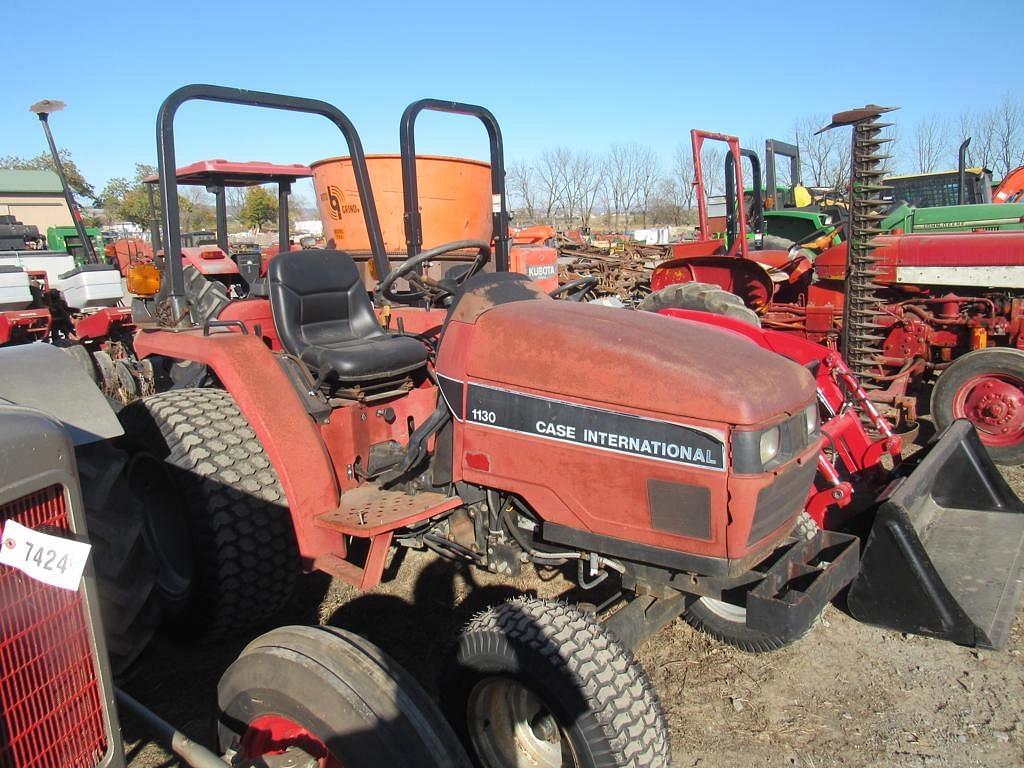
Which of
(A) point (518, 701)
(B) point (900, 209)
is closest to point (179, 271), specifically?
(A) point (518, 701)

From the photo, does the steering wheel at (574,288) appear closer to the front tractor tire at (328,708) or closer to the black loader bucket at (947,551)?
the black loader bucket at (947,551)

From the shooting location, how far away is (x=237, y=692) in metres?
1.73

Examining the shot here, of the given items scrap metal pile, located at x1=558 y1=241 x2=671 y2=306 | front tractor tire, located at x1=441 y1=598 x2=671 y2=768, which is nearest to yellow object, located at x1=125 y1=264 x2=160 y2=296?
front tractor tire, located at x1=441 y1=598 x2=671 y2=768

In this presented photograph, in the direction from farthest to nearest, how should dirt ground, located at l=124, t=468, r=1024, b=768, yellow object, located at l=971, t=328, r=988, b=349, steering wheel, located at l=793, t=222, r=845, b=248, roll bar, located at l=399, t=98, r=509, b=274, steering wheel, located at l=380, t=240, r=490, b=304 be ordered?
steering wheel, located at l=793, t=222, r=845, b=248 → yellow object, located at l=971, t=328, r=988, b=349 → roll bar, located at l=399, t=98, r=509, b=274 → steering wheel, located at l=380, t=240, r=490, b=304 → dirt ground, located at l=124, t=468, r=1024, b=768

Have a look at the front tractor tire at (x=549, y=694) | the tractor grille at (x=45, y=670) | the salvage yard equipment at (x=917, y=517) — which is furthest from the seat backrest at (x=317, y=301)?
the tractor grille at (x=45, y=670)

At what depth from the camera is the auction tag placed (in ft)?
4.00

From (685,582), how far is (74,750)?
1.46m

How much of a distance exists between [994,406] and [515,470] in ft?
13.2

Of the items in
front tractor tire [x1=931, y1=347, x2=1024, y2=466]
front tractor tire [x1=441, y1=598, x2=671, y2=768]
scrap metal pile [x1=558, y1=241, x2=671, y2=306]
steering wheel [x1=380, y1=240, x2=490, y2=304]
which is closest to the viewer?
front tractor tire [x1=441, y1=598, x2=671, y2=768]

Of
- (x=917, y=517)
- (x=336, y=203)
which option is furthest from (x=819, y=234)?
(x=917, y=517)

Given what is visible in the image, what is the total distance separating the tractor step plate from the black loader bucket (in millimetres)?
1472

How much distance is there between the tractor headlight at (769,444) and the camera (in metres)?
1.84

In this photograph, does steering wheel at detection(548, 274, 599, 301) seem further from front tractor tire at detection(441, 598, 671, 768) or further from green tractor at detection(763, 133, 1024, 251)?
green tractor at detection(763, 133, 1024, 251)

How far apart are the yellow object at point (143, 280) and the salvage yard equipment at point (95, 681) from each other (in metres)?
1.68
